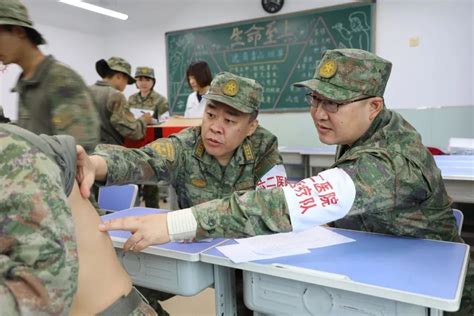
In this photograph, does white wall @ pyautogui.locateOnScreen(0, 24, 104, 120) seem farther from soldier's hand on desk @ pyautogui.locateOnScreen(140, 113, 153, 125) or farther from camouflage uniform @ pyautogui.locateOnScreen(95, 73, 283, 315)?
camouflage uniform @ pyautogui.locateOnScreen(95, 73, 283, 315)

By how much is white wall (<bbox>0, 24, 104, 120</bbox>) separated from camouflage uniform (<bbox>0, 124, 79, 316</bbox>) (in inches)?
232

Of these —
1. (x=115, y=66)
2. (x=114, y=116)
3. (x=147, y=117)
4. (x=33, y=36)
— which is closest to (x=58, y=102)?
(x=33, y=36)

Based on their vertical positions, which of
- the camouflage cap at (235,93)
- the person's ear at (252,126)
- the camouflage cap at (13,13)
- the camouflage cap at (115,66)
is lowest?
the person's ear at (252,126)

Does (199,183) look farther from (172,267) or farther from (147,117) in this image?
(147,117)

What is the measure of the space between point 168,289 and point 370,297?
24.0 inches

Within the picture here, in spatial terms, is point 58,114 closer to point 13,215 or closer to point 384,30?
point 13,215

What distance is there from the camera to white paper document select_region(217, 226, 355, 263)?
3.81 feet

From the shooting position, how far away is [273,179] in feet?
5.73

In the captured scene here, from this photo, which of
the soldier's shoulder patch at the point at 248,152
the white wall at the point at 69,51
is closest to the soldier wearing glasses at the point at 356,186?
the soldier's shoulder patch at the point at 248,152

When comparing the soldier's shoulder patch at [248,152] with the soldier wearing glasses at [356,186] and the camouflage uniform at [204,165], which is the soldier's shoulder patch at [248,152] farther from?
the soldier wearing glasses at [356,186]

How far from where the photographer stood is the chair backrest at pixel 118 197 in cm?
213

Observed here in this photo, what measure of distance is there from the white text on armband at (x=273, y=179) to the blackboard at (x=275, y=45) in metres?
3.33

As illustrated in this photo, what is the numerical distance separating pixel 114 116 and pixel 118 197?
785 millimetres

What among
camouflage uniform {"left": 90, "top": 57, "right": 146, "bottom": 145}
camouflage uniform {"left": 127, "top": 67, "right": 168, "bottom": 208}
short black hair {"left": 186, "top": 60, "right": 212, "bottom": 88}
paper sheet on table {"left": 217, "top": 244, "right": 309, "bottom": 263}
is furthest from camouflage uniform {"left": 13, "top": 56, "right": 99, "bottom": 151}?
camouflage uniform {"left": 127, "top": 67, "right": 168, "bottom": 208}
